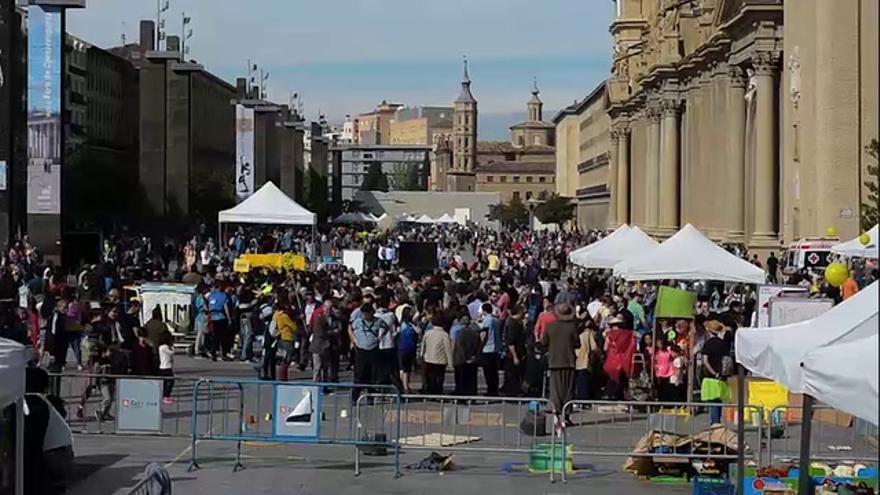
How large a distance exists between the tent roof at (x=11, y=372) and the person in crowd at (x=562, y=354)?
9.03 metres

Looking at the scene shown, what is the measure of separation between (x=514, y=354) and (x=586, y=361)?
1.78 m

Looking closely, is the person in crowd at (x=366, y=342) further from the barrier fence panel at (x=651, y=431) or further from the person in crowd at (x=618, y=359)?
the person in crowd at (x=618, y=359)

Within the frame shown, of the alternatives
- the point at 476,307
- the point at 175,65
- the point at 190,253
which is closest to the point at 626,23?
the point at 175,65

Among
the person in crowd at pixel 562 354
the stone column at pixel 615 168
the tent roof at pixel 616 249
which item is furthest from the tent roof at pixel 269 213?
the stone column at pixel 615 168

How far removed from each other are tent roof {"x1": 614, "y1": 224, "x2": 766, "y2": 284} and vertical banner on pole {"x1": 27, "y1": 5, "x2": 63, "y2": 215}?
1951 centimetres

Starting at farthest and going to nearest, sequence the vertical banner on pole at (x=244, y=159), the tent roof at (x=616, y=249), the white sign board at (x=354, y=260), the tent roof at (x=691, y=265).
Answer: the vertical banner on pole at (x=244, y=159)
the white sign board at (x=354, y=260)
the tent roof at (x=616, y=249)
the tent roof at (x=691, y=265)

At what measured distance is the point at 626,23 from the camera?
104 meters

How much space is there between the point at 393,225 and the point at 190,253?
195 feet

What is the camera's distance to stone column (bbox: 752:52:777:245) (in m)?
46.3

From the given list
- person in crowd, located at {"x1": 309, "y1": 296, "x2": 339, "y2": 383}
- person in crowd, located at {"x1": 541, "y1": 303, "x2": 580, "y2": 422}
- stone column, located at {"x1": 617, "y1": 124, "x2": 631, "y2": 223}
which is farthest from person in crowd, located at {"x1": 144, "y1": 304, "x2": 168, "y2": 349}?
stone column, located at {"x1": 617, "y1": 124, "x2": 631, "y2": 223}

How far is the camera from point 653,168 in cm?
7319

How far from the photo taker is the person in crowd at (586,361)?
1970cm

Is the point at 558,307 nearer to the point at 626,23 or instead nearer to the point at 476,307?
the point at 476,307

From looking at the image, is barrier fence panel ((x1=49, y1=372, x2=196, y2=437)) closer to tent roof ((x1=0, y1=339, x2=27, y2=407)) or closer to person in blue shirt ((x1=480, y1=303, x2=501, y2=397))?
person in blue shirt ((x1=480, y1=303, x2=501, y2=397))
